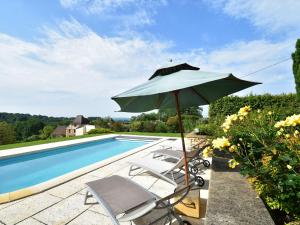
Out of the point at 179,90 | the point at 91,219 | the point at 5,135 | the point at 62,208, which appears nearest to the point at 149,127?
the point at 179,90

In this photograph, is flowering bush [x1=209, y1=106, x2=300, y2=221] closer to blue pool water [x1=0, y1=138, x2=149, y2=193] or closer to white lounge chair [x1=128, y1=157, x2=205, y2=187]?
white lounge chair [x1=128, y1=157, x2=205, y2=187]

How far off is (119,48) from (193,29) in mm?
4230

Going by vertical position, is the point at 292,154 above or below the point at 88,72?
below

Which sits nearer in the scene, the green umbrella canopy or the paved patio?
the green umbrella canopy

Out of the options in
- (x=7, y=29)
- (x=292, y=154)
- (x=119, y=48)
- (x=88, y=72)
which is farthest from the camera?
(x=88, y=72)

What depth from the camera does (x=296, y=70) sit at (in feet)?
41.3

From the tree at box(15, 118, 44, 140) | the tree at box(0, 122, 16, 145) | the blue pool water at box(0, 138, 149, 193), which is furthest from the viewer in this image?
the tree at box(15, 118, 44, 140)

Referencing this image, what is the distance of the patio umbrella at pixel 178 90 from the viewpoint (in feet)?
8.55

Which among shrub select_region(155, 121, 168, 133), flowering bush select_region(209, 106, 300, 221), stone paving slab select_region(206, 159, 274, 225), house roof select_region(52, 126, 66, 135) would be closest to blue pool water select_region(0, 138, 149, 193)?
stone paving slab select_region(206, 159, 274, 225)

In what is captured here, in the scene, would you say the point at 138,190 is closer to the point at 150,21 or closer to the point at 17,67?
the point at 150,21

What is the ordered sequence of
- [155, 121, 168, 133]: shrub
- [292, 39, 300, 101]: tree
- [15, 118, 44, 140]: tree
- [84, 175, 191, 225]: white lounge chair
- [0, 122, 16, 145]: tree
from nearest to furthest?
[84, 175, 191, 225]: white lounge chair, [292, 39, 300, 101]: tree, [155, 121, 168, 133]: shrub, [0, 122, 16, 145]: tree, [15, 118, 44, 140]: tree

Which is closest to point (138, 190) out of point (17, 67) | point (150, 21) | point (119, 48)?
point (150, 21)

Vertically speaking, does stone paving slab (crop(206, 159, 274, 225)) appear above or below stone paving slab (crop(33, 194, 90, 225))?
above

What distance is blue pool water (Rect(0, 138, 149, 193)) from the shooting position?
7230 mm
